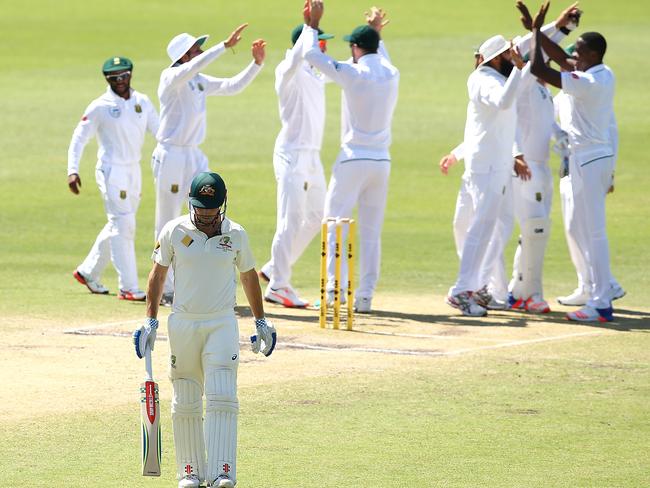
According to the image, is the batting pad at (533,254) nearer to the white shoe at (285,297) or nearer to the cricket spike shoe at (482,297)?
the cricket spike shoe at (482,297)

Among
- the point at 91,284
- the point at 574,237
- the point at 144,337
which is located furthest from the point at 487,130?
the point at 144,337

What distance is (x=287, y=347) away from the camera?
11641mm

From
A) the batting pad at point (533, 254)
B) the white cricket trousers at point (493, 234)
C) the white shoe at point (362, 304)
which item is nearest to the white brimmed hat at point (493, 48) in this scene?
the white cricket trousers at point (493, 234)

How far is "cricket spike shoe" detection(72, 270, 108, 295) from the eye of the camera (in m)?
14.2

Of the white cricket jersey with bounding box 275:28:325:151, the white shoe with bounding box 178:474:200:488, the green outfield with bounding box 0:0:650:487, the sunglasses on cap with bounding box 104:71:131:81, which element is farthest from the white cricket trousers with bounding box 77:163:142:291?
the white shoe with bounding box 178:474:200:488

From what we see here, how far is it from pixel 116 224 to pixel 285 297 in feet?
5.83

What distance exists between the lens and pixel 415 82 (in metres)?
32.2

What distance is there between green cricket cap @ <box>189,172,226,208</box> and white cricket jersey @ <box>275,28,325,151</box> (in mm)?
6193

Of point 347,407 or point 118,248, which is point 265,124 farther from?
point 347,407

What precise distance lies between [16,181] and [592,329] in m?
11.8

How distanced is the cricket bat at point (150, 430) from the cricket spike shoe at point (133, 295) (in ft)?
20.8

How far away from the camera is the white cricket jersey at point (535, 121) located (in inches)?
539

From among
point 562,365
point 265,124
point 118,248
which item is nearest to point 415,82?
point 265,124

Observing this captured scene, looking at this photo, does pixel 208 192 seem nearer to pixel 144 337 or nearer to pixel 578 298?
pixel 144 337
